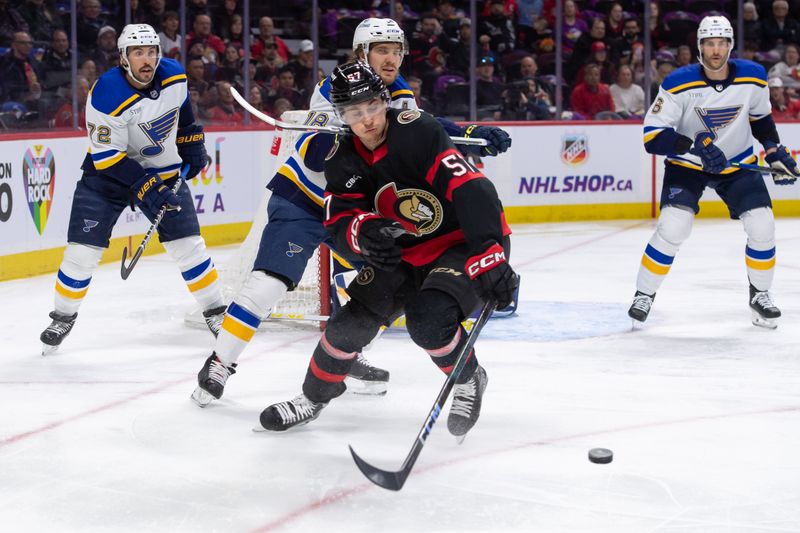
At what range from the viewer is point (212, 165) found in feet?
23.6

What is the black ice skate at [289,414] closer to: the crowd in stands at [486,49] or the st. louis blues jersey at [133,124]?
the st. louis blues jersey at [133,124]

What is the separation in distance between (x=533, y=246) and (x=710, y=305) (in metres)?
2.24

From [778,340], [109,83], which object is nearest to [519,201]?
[778,340]

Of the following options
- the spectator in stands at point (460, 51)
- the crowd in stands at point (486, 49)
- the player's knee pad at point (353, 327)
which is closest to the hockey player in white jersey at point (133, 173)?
the player's knee pad at point (353, 327)

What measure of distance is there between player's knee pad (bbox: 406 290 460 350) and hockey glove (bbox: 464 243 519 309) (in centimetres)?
13

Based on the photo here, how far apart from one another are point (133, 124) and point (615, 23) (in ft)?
19.0

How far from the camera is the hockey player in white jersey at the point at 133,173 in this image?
4.02 m

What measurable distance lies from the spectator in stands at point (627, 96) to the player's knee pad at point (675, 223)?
434cm

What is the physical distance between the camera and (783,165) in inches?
179

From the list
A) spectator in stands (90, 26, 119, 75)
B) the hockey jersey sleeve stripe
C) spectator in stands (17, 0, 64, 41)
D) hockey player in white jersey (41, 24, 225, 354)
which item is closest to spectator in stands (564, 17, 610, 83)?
spectator in stands (90, 26, 119, 75)

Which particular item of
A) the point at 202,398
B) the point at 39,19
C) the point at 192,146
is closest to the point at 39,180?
the point at 39,19

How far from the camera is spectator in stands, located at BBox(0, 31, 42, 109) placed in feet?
20.4

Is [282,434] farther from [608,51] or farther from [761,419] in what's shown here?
[608,51]

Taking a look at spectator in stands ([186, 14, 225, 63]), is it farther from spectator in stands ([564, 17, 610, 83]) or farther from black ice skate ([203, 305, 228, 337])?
black ice skate ([203, 305, 228, 337])
